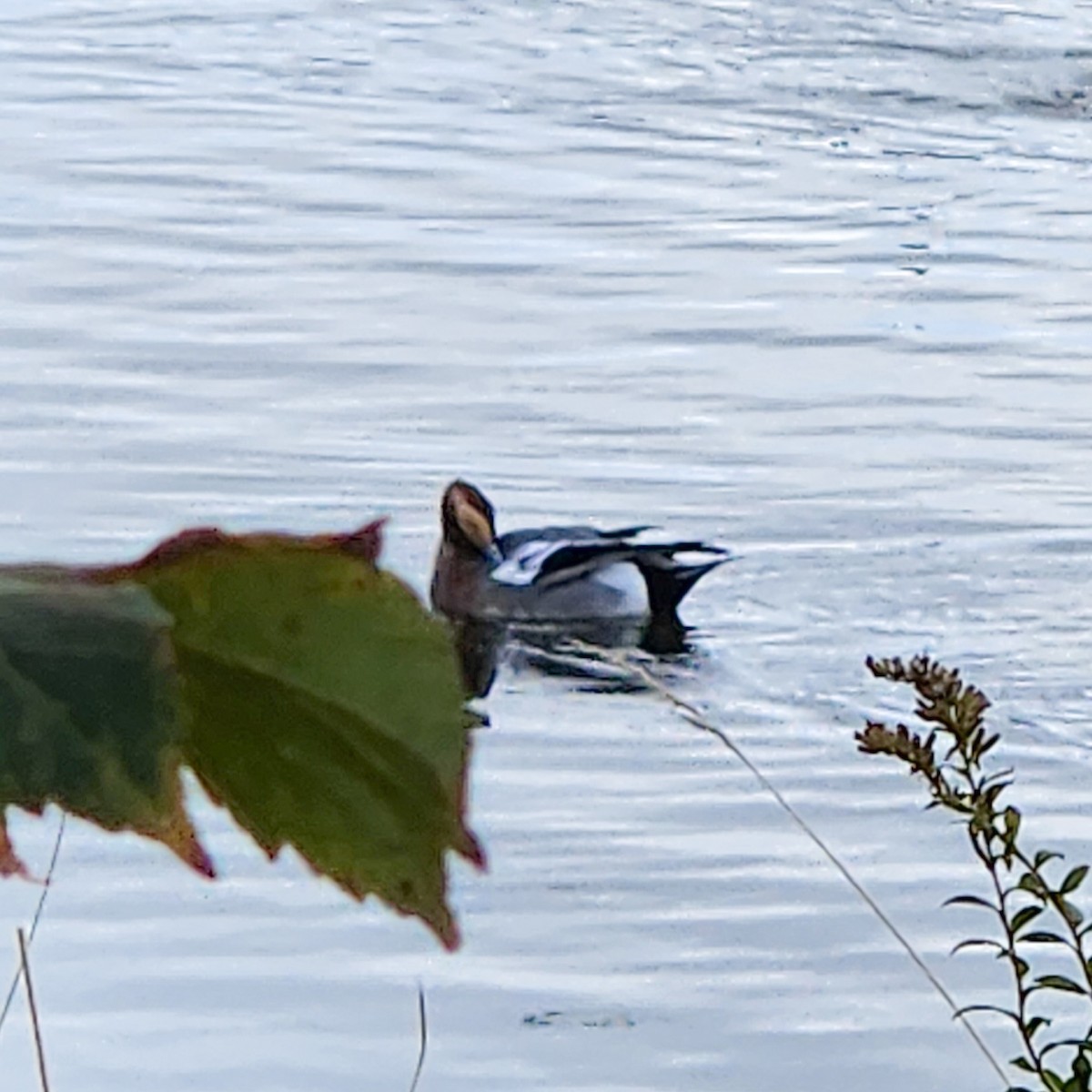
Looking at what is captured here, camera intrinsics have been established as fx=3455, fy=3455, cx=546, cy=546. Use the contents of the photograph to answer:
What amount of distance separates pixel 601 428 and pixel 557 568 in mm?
1490

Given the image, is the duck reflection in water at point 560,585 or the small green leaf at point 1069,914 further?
the duck reflection in water at point 560,585

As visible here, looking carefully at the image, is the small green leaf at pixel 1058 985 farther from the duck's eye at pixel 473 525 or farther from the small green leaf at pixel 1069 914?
the duck's eye at pixel 473 525

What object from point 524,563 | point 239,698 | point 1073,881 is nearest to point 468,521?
point 524,563

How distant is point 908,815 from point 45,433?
3.84 metres

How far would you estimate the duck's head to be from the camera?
9067 millimetres

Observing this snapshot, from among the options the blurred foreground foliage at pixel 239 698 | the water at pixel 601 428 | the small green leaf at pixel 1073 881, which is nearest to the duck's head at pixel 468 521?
the water at pixel 601 428

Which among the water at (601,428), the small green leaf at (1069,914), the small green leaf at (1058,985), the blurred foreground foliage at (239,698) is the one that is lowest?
the water at (601,428)

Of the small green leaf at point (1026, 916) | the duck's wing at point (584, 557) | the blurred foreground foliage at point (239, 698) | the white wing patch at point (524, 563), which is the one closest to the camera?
the blurred foreground foliage at point (239, 698)

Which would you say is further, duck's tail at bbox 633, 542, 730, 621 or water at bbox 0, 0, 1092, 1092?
duck's tail at bbox 633, 542, 730, 621

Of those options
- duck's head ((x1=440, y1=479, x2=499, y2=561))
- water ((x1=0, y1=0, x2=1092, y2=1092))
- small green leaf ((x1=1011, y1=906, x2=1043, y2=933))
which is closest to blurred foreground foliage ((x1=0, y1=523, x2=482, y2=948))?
water ((x1=0, y1=0, x2=1092, y2=1092))

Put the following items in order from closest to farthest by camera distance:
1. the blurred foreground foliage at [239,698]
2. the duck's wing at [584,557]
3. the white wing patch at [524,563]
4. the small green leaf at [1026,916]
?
1. the blurred foreground foliage at [239,698]
2. the small green leaf at [1026,916]
3. the duck's wing at [584,557]
4. the white wing patch at [524,563]

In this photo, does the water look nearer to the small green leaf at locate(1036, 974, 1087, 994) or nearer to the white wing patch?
the white wing patch

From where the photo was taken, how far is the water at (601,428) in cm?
625

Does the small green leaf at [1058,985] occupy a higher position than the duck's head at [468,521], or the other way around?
the small green leaf at [1058,985]
